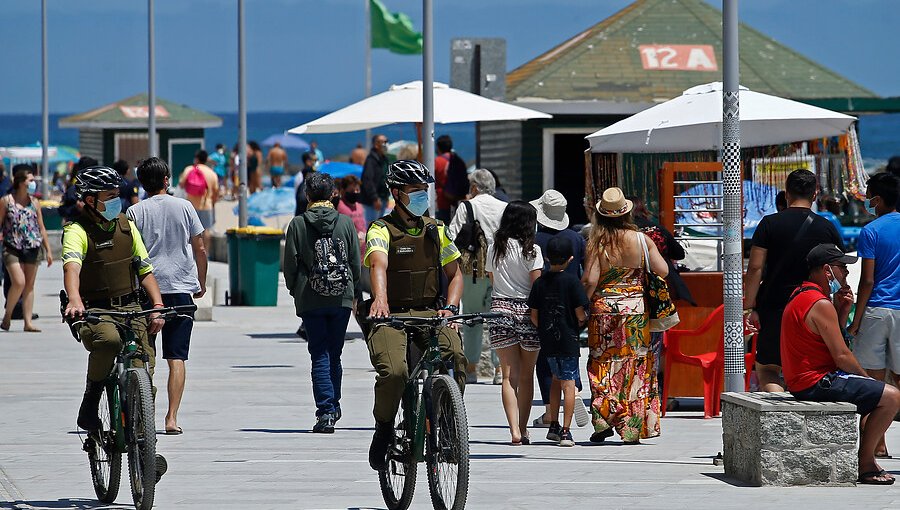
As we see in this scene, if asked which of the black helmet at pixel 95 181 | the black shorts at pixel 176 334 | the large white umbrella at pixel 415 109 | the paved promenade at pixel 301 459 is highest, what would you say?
the large white umbrella at pixel 415 109

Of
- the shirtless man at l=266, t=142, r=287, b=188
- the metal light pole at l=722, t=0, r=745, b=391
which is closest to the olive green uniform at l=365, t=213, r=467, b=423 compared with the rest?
the metal light pole at l=722, t=0, r=745, b=391

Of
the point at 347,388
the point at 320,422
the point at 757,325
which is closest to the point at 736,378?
the point at 757,325

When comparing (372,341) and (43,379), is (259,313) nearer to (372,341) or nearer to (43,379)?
(43,379)

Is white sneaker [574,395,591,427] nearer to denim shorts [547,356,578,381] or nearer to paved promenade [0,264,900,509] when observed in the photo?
paved promenade [0,264,900,509]

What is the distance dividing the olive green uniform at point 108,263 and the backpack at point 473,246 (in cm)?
484

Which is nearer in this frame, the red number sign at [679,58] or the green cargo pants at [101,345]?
the green cargo pants at [101,345]

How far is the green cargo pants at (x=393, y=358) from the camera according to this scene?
8570 millimetres

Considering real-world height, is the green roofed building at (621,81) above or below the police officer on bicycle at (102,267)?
above

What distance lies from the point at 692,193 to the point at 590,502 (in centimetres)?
694

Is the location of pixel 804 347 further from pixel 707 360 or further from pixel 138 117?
pixel 138 117

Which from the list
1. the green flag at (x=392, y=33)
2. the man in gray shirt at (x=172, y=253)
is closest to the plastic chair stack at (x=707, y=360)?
the man in gray shirt at (x=172, y=253)

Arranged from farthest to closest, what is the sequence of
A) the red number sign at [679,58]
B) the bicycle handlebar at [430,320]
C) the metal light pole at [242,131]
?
1. the metal light pole at [242,131]
2. the red number sign at [679,58]
3. the bicycle handlebar at [430,320]

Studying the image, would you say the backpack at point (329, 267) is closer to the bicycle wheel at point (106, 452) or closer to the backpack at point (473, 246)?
the backpack at point (473, 246)

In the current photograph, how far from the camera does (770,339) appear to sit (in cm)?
1066
